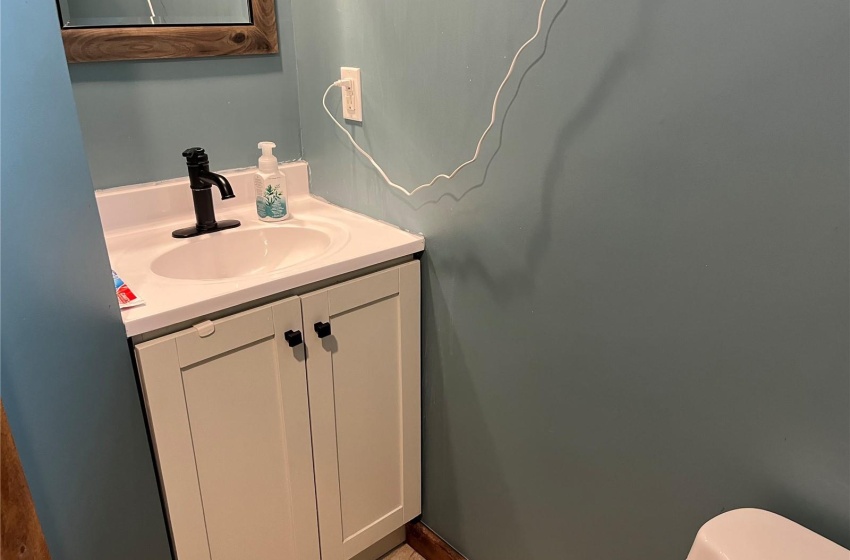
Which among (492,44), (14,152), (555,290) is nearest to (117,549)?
(14,152)

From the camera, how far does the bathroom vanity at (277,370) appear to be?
1017 millimetres

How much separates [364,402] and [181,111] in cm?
75

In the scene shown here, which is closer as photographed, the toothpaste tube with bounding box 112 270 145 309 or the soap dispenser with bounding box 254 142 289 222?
the toothpaste tube with bounding box 112 270 145 309

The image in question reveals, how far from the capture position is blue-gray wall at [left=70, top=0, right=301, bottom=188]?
1244mm

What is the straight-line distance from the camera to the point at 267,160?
1.34 metres

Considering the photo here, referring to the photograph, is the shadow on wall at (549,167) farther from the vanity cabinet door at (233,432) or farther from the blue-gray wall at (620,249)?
the vanity cabinet door at (233,432)

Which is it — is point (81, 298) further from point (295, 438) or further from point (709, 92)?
point (709, 92)

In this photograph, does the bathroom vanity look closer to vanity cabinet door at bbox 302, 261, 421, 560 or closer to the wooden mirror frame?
vanity cabinet door at bbox 302, 261, 421, 560

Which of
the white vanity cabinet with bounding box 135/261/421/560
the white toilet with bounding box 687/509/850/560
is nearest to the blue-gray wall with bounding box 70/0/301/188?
the white vanity cabinet with bounding box 135/261/421/560

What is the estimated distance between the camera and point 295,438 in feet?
3.93

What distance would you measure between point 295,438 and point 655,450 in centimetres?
66

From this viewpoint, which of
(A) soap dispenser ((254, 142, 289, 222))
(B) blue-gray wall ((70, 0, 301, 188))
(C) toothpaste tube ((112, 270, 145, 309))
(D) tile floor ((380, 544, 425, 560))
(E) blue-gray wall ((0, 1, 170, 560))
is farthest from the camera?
(D) tile floor ((380, 544, 425, 560))

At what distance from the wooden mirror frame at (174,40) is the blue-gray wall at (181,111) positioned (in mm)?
21

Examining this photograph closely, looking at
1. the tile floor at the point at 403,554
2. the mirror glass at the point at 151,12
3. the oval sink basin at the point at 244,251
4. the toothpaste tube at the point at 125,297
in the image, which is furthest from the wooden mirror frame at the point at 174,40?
the tile floor at the point at 403,554
